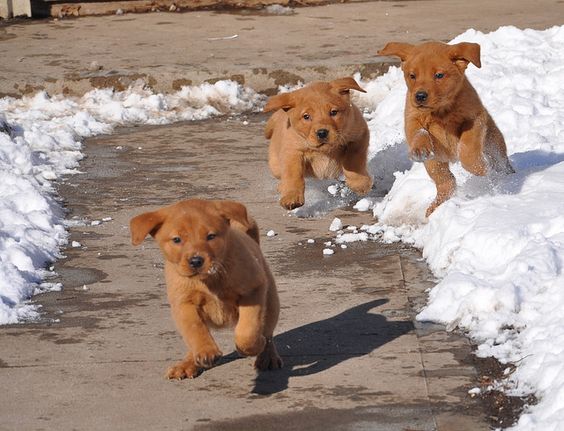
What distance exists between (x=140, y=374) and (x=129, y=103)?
23.3ft

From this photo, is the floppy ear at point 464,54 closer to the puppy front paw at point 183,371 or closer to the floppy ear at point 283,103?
the floppy ear at point 283,103

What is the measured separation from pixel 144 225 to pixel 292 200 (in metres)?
3.02

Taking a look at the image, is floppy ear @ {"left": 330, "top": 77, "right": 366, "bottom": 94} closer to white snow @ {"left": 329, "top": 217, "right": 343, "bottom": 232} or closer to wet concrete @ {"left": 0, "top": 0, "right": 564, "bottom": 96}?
white snow @ {"left": 329, "top": 217, "right": 343, "bottom": 232}

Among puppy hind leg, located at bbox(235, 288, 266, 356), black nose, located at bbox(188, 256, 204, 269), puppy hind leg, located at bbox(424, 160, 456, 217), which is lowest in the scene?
puppy hind leg, located at bbox(424, 160, 456, 217)

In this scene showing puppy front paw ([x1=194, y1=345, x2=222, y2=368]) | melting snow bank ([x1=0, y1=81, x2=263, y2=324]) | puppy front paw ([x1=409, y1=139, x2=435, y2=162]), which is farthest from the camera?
puppy front paw ([x1=409, y1=139, x2=435, y2=162])

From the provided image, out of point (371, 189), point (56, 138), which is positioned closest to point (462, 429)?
point (371, 189)

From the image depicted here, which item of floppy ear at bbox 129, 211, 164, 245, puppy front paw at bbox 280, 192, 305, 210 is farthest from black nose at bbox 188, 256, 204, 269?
puppy front paw at bbox 280, 192, 305, 210

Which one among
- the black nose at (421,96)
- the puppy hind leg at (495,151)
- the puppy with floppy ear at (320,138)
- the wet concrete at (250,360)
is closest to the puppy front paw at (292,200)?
the puppy with floppy ear at (320,138)

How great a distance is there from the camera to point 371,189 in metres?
9.81

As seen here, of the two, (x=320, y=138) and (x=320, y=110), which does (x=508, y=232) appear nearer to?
(x=320, y=138)

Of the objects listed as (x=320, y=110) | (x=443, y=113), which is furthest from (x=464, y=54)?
(x=320, y=110)

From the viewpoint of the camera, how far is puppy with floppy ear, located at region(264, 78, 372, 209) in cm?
848

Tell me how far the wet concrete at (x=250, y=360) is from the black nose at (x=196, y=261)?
744 millimetres

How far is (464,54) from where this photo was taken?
808 cm
